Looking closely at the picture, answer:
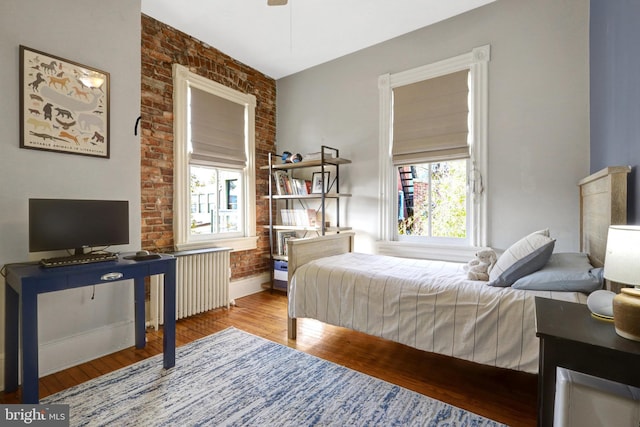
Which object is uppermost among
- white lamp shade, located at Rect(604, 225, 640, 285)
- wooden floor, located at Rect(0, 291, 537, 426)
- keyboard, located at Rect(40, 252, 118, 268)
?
white lamp shade, located at Rect(604, 225, 640, 285)

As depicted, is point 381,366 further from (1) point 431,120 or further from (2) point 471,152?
(1) point 431,120

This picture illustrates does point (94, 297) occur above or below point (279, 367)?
above

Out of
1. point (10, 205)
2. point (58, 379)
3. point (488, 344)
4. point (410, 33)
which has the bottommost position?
point (58, 379)

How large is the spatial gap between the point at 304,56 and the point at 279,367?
3.38m

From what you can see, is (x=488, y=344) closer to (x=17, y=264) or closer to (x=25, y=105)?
(x=17, y=264)

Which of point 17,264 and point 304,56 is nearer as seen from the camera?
point 17,264

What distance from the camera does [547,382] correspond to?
113 centimetres

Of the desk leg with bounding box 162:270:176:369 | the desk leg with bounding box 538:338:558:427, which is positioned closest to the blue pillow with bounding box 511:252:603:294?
the desk leg with bounding box 538:338:558:427

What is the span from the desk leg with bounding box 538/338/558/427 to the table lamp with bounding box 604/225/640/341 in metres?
0.24

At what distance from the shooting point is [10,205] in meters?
1.92

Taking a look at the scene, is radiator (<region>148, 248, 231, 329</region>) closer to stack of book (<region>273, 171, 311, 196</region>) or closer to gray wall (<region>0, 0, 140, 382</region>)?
gray wall (<region>0, 0, 140, 382</region>)

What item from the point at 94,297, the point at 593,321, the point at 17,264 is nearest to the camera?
the point at 593,321

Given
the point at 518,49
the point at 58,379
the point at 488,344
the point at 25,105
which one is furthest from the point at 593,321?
the point at 25,105

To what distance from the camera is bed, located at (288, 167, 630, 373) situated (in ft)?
5.39
